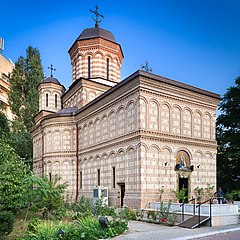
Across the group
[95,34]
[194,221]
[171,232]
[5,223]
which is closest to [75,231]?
[5,223]

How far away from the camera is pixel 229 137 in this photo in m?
28.8

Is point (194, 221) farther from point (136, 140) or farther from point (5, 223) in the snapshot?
point (5, 223)

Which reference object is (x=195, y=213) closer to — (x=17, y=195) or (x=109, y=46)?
(x=17, y=195)

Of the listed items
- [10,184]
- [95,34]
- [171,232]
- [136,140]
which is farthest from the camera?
[95,34]

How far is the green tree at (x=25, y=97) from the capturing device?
38500mm

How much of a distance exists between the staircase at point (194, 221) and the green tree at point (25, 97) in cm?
2655

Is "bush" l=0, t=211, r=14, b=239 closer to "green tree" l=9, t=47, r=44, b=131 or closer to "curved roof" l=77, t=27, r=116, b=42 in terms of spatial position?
"curved roof" l=77, t=27, r=116, b=42

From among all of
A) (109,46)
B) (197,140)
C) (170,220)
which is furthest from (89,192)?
(109,46)

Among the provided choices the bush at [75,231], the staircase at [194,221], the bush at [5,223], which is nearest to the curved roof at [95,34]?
the staircase at [194,221]

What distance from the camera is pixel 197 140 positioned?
21.6 m

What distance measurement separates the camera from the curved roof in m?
30.8

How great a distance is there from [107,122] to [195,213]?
10.0 meters

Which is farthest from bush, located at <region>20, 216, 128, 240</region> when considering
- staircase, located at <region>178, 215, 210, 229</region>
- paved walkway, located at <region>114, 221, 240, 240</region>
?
staircase, located at <region>178, 215, 210, 229</region>

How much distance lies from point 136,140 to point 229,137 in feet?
Answer: 43.8
